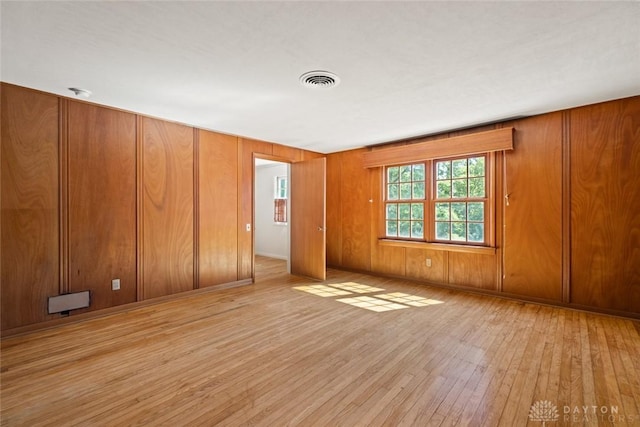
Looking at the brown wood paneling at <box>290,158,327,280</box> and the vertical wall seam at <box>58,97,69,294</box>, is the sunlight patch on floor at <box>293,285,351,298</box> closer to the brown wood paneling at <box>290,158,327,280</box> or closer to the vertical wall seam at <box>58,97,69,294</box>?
the brown wood paneling at <box>290,158,327,280</box>

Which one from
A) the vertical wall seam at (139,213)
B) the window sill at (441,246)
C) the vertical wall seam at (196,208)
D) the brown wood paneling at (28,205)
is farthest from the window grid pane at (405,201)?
the brown wood paneling at (28,205)

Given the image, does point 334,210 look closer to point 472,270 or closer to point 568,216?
point 472,270

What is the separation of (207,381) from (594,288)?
14.2 ft

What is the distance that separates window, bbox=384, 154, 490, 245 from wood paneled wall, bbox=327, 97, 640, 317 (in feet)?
0.80

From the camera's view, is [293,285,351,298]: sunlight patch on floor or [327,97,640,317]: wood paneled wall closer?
[327,97,640,317]: wood paneled wall

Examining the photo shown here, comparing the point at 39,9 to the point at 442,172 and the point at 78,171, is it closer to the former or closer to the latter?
the point at 78,171

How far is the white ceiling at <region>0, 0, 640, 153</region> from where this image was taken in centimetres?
176

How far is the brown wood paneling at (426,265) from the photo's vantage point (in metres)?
4.62

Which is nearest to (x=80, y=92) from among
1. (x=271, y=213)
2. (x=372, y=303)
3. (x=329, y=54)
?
(x=329, y=54)

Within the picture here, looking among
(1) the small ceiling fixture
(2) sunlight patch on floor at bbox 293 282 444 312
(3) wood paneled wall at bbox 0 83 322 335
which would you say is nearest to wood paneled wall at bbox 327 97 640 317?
(2) sunlight patch on floor at bbox 293 282 444 312

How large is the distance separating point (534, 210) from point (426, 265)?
5.64 feet

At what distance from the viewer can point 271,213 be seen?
24.6 ft

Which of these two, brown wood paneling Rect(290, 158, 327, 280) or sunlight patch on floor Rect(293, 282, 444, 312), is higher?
brown wood paneling Rect(290, 158, 327, 280)

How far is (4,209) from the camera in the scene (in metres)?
2.77
